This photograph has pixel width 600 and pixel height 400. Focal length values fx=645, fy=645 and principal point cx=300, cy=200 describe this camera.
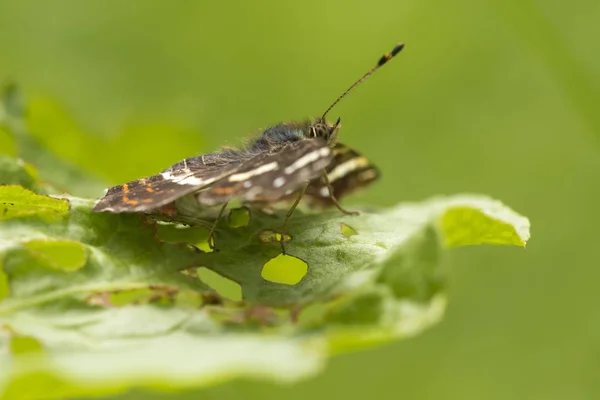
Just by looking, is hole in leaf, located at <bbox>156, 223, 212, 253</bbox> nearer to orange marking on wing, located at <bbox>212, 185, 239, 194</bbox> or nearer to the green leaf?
the green leaf

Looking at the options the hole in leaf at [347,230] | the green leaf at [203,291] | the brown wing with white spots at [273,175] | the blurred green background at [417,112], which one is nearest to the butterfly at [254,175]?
the brown wing with white spots at [273,175]

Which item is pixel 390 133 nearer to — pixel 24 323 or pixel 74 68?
pixel 74 68

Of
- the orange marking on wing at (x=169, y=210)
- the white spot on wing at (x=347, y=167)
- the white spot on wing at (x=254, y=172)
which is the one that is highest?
the white spot on wing at (x=347, y=167)

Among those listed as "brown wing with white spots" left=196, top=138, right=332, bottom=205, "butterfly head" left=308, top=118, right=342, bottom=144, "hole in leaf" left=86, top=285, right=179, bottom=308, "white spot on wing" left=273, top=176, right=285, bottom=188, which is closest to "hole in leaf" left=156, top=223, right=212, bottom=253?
"brown wing with white spots" left=196, top=138, right=332, bottom=205

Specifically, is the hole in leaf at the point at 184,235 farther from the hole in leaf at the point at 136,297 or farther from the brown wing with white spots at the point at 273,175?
the hole in leaf at the point at 136,297

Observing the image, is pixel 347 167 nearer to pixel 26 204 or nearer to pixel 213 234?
pixel 213 234

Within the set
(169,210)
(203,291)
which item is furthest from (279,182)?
(169,210)
